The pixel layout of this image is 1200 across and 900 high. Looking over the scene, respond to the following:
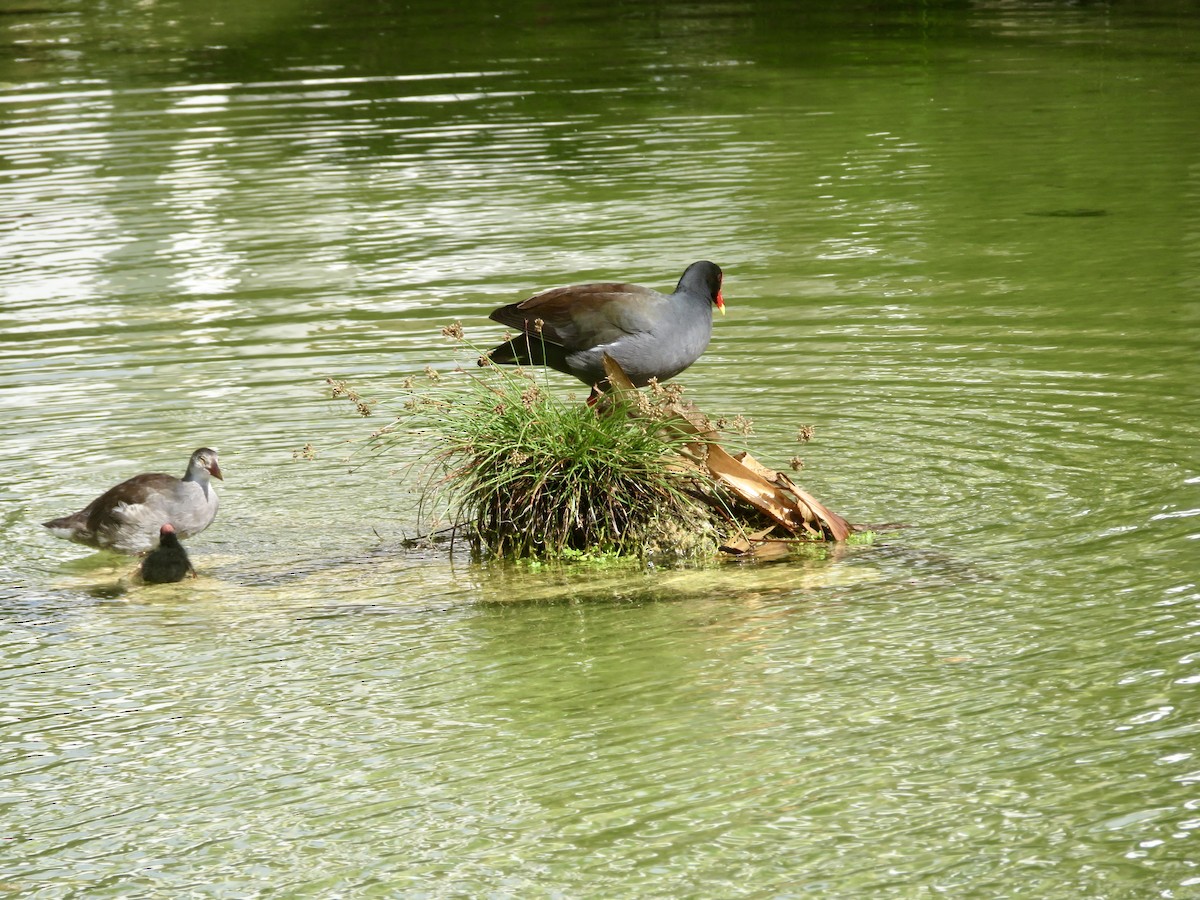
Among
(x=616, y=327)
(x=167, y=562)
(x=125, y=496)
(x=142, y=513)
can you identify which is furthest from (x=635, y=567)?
(x=125, y=496)

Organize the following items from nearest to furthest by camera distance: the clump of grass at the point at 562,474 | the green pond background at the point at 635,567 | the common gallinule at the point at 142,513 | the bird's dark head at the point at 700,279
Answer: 1. the green pond background at the point at 635,567
2. the clump of grass at the point at 562,474
3. the common gallinule at the point at 142,513
4. the bird's dark head at the point at 700,279

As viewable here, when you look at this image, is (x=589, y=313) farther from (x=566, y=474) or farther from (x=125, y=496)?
(x=125, y=496)

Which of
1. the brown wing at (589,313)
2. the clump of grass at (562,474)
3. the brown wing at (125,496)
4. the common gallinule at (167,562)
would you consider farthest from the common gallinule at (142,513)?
the brown wing at (589,313)

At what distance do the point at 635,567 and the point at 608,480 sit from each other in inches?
15.8

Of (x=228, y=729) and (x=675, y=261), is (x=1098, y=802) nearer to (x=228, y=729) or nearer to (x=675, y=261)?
(x=228, y=729)

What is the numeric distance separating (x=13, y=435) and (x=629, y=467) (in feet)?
14.0

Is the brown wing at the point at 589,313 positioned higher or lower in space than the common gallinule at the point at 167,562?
higher

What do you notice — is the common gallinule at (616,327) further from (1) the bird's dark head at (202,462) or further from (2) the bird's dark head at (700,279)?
(1) the bird's dark head at (202,462)

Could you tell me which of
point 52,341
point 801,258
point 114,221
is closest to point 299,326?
point 52,341

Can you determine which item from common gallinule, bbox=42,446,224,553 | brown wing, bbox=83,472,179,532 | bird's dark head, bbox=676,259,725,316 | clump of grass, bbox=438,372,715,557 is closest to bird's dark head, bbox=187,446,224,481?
common gallinule, bbox=42,446,224,553

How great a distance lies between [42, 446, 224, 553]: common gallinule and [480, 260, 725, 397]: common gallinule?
4.85ft

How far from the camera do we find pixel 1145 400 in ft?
32.2

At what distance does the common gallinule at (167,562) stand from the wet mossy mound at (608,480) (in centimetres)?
100

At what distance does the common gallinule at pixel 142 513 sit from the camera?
27.0ft
